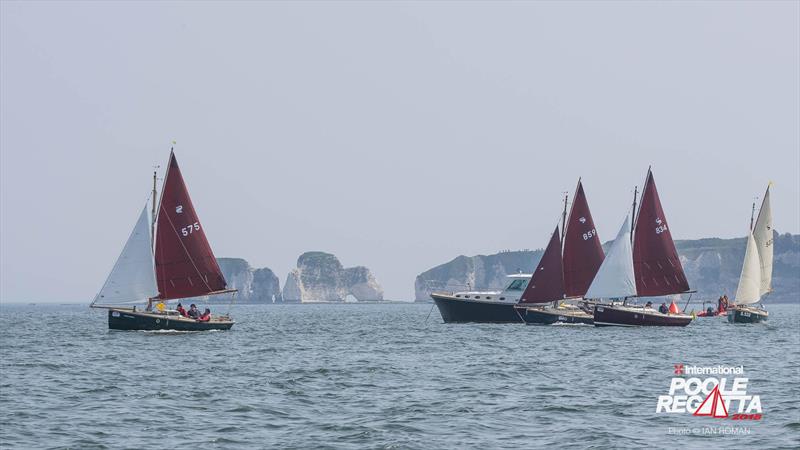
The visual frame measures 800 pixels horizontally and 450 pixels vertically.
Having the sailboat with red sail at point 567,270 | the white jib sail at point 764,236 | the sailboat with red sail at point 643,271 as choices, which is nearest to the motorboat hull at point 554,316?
the sailboat with red sail at point 567,270

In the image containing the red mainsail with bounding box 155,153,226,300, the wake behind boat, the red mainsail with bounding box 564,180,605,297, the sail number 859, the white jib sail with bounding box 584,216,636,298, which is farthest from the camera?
the wake behind boat

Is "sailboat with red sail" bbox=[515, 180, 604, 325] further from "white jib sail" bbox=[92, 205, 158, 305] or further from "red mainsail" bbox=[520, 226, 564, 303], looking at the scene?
"white jib sail" bbox=[92, 205, 158, 305]

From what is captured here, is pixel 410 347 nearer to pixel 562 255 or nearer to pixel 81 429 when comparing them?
pixel 562 255

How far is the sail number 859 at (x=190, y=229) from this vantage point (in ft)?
241

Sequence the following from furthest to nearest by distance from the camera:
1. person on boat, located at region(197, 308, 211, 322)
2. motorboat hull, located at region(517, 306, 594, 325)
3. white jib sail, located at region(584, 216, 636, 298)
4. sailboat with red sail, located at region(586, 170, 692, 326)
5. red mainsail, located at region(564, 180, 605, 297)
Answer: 1. red mainsail, located at region(564, 180, 605, 297)
2. motorboat hull, located at region(517, 306, 594, 325)
3. white jib sail, located at region(584, 216, 636, 298)
4. sailboat with red sail, located at region(586, 170, 692, 326)
5. person on boat, located at region(197, 308, 211, 322)

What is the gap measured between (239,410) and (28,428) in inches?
239

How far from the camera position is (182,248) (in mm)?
73562

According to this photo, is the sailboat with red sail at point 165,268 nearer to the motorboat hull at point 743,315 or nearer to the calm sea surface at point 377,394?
the calm sea surface at point 377,394

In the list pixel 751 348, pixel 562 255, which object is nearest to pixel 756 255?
pixel 562 255

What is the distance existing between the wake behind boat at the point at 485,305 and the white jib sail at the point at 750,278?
2301cm

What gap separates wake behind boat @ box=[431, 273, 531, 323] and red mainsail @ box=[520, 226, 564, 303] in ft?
12.7

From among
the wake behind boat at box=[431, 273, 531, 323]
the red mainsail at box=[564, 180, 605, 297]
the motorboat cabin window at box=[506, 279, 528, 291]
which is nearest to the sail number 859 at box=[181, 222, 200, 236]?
the wake behind boat at box=[431, 273, 531, 323]

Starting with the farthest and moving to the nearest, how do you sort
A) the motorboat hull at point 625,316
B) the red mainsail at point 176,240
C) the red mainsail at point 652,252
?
1. the red mainsail at point 652,252
2. the motorboat hull at point 625,316
3. the red mainsail at point 176,240

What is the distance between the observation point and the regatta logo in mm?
32750
